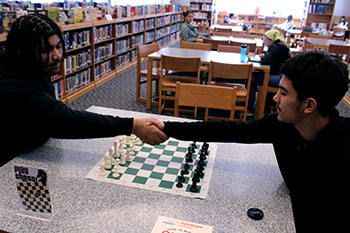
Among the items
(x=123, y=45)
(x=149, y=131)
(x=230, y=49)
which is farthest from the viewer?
(x=123, y=45)

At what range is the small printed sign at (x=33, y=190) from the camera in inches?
42.8

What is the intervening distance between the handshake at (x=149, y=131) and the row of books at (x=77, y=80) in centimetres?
340

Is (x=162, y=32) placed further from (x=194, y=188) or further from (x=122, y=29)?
(x=194, y=188)

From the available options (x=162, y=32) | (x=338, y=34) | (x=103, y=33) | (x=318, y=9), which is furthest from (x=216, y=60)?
(x=318, y=9)

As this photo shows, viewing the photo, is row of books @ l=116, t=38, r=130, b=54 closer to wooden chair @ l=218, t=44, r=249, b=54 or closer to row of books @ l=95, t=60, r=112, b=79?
row of books @ l=95, t=60, r=112, b=79

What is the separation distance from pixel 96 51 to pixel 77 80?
77 cm

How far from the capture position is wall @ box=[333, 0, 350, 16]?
11078 mm

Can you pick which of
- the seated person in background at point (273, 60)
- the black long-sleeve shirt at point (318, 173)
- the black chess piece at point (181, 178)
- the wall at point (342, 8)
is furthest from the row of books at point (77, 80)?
the wall at point (342, 8)

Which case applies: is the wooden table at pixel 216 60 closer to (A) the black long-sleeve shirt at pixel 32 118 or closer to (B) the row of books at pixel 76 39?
(B) the row of books at pixel 76 39

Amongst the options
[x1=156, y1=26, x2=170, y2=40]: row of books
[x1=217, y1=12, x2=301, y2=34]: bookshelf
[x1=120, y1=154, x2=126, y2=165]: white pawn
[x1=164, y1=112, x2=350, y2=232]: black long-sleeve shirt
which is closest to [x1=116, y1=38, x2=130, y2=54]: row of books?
[x1=156, y1=26, x2=170, y2=40]: row of books

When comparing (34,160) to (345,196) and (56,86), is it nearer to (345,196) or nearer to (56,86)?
(345,196)

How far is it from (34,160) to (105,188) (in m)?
0.43

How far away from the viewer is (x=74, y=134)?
4.69ft

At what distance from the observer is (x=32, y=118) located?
1.36m
